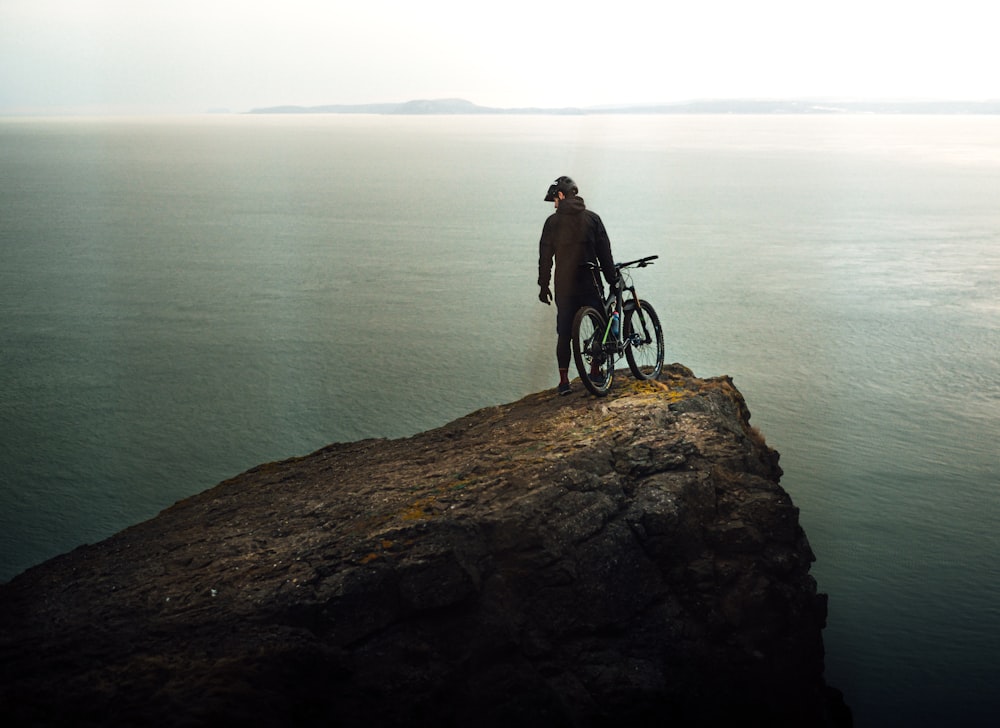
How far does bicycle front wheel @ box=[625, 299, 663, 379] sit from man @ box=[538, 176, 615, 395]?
0.56m

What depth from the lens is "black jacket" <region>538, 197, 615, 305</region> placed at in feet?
34.0

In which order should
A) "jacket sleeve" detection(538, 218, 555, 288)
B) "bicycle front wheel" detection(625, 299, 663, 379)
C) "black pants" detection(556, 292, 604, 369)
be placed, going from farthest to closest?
"bicycle front wheel" detection(625, 299, 663, 379) → "black pants" detection(556, 292, 604, 369) → "jacket sleeve" detection(538, 218, 555, 288)

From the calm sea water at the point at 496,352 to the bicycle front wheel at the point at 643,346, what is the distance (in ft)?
Answer: 21.2

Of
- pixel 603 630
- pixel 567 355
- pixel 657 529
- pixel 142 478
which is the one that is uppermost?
pixel 567 355

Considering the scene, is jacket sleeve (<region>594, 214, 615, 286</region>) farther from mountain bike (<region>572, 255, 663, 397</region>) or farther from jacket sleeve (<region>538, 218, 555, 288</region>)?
jacket sleeve (<region>538, 218, 555, 288</region>)

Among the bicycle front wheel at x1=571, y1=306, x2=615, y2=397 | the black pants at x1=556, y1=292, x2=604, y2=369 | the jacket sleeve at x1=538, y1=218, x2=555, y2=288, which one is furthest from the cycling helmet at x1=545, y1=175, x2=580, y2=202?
the bicycle front wheel at x1=571, y1=306, x2=615, y2=397

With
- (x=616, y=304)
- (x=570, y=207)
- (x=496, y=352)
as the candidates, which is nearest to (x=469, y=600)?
(x=616, y=304)

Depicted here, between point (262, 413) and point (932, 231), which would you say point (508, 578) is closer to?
point (262, 413)

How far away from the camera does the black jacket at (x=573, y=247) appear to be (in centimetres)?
1038

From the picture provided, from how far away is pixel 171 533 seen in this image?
31.2 ft

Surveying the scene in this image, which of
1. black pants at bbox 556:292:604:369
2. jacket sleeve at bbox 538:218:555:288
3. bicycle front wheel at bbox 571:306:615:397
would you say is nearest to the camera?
bicycle front wheel at bbox 571:306:615:397

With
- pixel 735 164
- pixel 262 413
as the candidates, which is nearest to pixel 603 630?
pixel 262 413

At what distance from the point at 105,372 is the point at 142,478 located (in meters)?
8.09

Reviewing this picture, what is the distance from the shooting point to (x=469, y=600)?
26.1 feet
